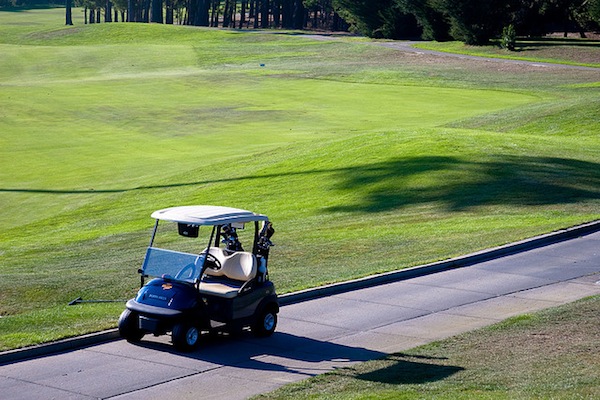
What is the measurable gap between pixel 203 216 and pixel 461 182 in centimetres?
1428

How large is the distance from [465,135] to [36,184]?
14.5 m

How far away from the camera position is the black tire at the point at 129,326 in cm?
1214

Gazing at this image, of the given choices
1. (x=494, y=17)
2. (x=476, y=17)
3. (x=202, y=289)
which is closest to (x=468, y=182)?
(x=202, y=289)

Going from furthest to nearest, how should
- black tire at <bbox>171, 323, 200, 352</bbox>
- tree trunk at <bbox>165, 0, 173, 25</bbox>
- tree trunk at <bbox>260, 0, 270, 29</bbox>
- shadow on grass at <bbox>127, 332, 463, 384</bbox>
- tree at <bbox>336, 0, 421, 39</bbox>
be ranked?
tree trunk at <bbox>165, 0, 173, 25</bbox> < tree trunk at <bbox>260, 0, 270, 29</bbox> < tree at <bbox>336, 0, 421, 39</bbox> < black tire at <bbox>171, 323, 200, 352</bbox> < shadow on grass at <bbox>127, 332, 463, 384</bbox>

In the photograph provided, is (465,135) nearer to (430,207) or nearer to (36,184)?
(430,207)

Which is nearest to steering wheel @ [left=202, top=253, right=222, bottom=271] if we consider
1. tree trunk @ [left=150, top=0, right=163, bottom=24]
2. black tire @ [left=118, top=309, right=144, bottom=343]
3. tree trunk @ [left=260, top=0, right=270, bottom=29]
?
black tire @ [left=118, top=309, right=144, bottom=343]

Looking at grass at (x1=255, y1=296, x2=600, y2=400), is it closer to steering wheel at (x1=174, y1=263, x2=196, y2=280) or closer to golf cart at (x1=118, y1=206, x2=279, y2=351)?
golf cart at (x1=118, y1=206, x2=279, y2=351)

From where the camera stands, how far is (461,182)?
2550 cm

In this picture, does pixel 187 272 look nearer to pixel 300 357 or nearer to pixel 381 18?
pixel 300 357

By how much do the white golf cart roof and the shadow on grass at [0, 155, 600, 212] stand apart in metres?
11.3

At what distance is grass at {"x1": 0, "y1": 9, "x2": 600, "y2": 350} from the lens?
18672mm

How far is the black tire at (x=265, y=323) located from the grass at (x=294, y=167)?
223 centimetres

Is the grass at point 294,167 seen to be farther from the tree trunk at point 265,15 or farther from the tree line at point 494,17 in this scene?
the tree trunk at point 265,15

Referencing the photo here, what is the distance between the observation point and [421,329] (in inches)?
521
